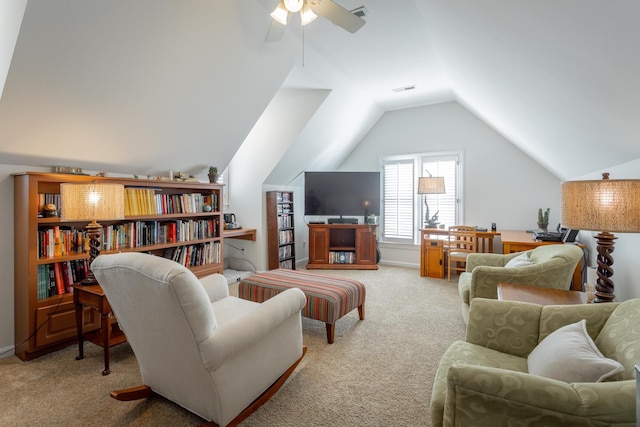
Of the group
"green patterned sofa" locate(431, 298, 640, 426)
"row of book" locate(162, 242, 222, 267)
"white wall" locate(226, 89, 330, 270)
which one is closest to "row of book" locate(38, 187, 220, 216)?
"row of book" locate(162, 242, 222, 267)

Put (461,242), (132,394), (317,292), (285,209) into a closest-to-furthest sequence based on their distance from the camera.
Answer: (132,394), (317,292), (461,242), (285,209)

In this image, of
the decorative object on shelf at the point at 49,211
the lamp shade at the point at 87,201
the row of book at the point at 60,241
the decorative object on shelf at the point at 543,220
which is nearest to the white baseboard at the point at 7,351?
the row of book at the point at 60,241

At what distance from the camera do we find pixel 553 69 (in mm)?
1835

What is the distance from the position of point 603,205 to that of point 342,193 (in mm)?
4233

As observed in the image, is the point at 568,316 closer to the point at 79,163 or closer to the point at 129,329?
the point at 129,329

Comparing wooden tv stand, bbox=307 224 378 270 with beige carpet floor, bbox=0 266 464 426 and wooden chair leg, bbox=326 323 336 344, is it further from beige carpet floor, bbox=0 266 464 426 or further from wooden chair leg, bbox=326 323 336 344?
wooden chair leg, bbox=326 323 336 344

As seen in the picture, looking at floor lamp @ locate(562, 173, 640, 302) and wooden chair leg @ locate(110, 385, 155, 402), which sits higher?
floor lamp @ locate(562, 173, 640, 302)

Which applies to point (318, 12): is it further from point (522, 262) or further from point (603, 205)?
point (522, 262)

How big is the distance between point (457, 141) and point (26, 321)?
5.80m

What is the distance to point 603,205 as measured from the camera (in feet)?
5.11

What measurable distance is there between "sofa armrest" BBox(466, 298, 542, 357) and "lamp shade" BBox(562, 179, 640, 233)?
52 cm

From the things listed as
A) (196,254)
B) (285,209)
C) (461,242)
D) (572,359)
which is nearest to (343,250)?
(285,209)

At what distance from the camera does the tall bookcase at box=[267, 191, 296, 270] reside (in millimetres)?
5074

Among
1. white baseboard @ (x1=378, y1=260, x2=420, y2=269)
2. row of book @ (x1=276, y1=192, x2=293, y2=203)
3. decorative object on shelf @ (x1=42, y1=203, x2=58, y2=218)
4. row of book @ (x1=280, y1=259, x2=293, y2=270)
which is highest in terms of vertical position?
row of book @ (x1=276, y1=192, x2=293, y2=203)
